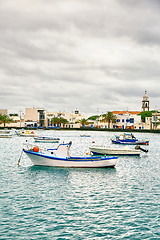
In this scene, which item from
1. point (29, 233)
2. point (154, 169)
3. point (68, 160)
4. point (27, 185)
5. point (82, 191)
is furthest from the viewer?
point (154, 169)

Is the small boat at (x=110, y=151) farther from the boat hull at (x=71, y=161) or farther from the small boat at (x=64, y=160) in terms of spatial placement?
the boat hull at (x=71, y=161)

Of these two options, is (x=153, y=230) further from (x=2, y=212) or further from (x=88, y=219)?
(x=2, y=212)

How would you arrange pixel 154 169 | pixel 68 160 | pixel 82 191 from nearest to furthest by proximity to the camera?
pixel 82 191 → pixel 68 160 → pixel 154 169

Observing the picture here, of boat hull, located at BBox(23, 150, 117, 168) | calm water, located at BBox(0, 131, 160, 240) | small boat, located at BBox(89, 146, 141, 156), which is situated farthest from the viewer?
small boat, located at BBox(89, 146, 141, 156)

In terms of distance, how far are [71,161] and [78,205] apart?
13977 mm

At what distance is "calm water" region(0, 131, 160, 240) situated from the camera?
634 inches

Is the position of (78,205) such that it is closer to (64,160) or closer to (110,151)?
(64,160)

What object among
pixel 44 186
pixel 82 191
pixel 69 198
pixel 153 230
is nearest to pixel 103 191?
pixel 82 191

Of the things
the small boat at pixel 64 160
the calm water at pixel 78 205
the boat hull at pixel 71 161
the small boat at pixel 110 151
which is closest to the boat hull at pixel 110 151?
the small boat at pixel 110 151

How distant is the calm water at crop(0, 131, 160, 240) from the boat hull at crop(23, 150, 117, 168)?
52.9 inches

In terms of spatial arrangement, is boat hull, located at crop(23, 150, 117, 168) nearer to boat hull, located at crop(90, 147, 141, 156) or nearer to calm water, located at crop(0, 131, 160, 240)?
calm water, located at crop(0, 131, 160, 240)

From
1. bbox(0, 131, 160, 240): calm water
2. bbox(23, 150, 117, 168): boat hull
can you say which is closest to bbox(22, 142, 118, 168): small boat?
bbox(23, 150, 117, 168): boat hull

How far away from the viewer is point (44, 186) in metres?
26.5

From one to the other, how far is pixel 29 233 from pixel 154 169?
2676 cm
